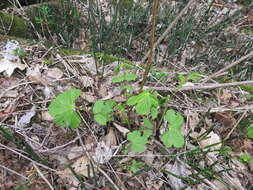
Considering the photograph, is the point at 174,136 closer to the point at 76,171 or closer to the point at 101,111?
the point at 101,111

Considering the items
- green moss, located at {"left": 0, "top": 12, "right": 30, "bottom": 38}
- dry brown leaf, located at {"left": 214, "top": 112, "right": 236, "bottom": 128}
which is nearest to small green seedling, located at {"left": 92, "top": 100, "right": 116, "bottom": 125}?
dry brown leaf, located at {"left": 214, "top": 112, "right": 236, "bottom": 128}

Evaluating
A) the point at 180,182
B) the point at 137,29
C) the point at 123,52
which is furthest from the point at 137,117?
the point at 137,29

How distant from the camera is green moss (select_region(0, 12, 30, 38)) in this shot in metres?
2.30

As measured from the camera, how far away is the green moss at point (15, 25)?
2303 millimetres

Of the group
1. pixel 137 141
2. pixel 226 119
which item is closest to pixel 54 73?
pixel 137 141

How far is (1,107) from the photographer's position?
124cm

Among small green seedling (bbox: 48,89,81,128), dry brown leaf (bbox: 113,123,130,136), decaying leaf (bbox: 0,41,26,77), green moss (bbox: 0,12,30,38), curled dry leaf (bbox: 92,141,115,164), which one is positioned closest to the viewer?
small green seedling (bbox: 48,89,81,128)

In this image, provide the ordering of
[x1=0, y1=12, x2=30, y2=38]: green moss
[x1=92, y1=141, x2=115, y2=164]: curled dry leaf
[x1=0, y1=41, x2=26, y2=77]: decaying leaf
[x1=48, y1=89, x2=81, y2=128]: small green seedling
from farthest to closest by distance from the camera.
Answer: [x1=0, y1=12, x2=30, y2=38]: green moss → [x1=0, y1=41, x2=26, y2=77]: decaying leaf → [x1=92, y1=141, x2=115, y2=164]: curled dry leaf → [x1=48, y1=89, x2=81, y2=128]: small green seedling

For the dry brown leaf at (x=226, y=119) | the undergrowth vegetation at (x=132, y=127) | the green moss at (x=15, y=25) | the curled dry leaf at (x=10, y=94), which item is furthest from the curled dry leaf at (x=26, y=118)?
the green moss at (x=15, y=25)

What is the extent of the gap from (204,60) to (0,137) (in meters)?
2.60

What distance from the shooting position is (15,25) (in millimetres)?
2434

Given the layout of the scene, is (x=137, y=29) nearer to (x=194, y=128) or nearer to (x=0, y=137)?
(x=194, y=128)

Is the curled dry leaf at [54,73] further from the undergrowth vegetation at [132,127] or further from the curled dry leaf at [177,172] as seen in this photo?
the curled dry leaf at [177,172]

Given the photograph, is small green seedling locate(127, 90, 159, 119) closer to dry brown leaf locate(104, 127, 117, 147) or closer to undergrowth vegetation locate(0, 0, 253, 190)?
undergrowth vegetation locate(0, 0, 253, 190)
